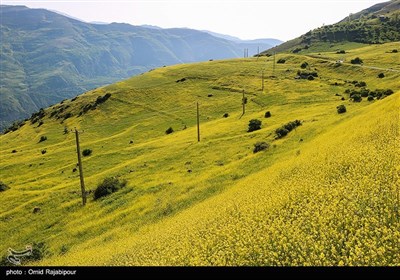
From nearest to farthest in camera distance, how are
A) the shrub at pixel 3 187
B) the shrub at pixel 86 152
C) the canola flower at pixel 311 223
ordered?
1. the canola flower at pixel 311 223
2. the shrub at pixel 3 187
3. the shrub at pixel 86 152

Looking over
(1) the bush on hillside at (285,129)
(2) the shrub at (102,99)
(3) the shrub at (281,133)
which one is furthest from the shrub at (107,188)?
(2) the shrub at (102,99)

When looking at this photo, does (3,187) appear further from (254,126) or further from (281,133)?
(281,133)

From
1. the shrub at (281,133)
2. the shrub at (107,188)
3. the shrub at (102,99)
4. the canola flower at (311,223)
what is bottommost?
the shrub at (102,99)

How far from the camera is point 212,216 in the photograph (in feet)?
79.6

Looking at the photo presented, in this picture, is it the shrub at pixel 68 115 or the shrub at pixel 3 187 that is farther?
the shrub at pixel 68 115

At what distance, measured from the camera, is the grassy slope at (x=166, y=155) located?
32.6 meters

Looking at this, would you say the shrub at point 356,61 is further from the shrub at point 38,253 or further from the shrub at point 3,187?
the shrub at point 38,253

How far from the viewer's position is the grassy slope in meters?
32.6

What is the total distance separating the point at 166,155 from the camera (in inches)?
2579

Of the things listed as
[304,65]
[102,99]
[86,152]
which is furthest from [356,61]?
[86,152]

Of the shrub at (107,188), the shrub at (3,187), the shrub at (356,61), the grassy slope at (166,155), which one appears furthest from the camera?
the shrub at (356,61)

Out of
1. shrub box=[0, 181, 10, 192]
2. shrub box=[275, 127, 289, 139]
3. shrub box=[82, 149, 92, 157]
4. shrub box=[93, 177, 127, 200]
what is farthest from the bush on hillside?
shrub box=[0, 181, 10, 192]
